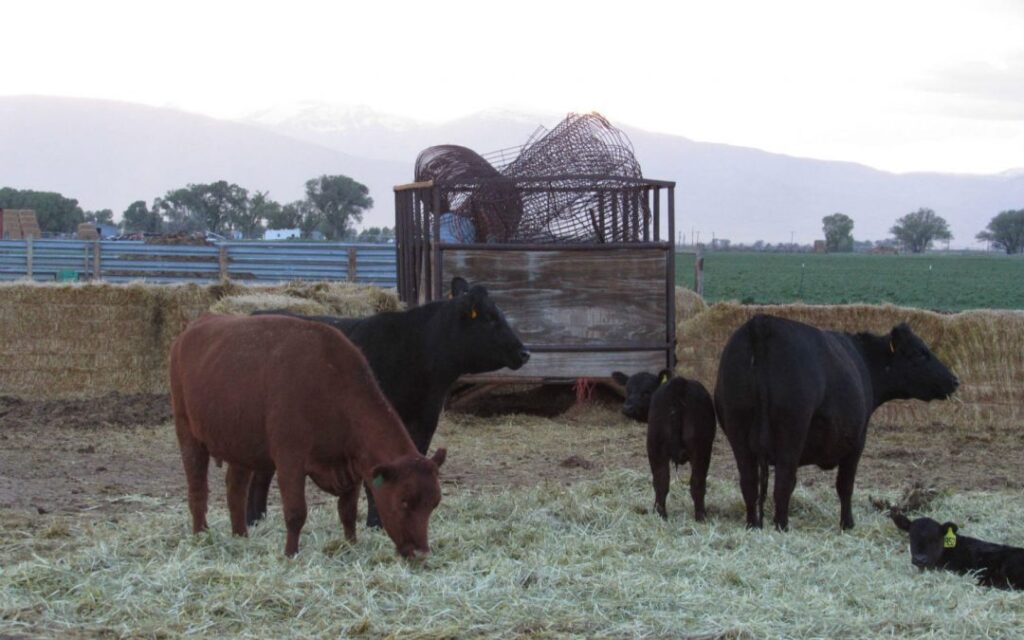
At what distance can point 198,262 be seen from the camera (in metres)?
25.6

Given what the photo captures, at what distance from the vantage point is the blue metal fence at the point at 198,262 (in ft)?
81.6

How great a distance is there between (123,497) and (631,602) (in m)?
4.82

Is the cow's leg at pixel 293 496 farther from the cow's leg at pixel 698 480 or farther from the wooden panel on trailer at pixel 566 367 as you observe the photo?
the wooden panel on trailer at pixel 566 367

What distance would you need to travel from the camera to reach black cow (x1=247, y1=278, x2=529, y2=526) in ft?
29.2

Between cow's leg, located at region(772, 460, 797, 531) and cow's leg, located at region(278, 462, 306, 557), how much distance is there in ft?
10.7

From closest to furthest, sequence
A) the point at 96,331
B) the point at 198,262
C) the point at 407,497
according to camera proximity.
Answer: the point at 407,497
the point at 96,331
the point at 198,262

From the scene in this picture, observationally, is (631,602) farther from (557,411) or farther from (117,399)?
(117,399)

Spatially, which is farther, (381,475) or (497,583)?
(381,475)

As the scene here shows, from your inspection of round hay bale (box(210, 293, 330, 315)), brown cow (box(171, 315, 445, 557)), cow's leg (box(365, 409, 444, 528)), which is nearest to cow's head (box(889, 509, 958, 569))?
brown cow (box(171, 315, 445, 557))

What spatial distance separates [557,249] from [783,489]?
19.5 ft

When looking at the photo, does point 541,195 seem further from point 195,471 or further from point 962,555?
point 962,555

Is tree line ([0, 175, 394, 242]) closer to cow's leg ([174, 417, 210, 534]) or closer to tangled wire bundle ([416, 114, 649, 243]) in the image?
tangled wire bundle ([416, 114, 649, 243])

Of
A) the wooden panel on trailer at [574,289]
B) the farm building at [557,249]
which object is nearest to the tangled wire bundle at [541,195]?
the farm building at [557,249]

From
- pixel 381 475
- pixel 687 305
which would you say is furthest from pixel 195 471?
pixel 687 305
